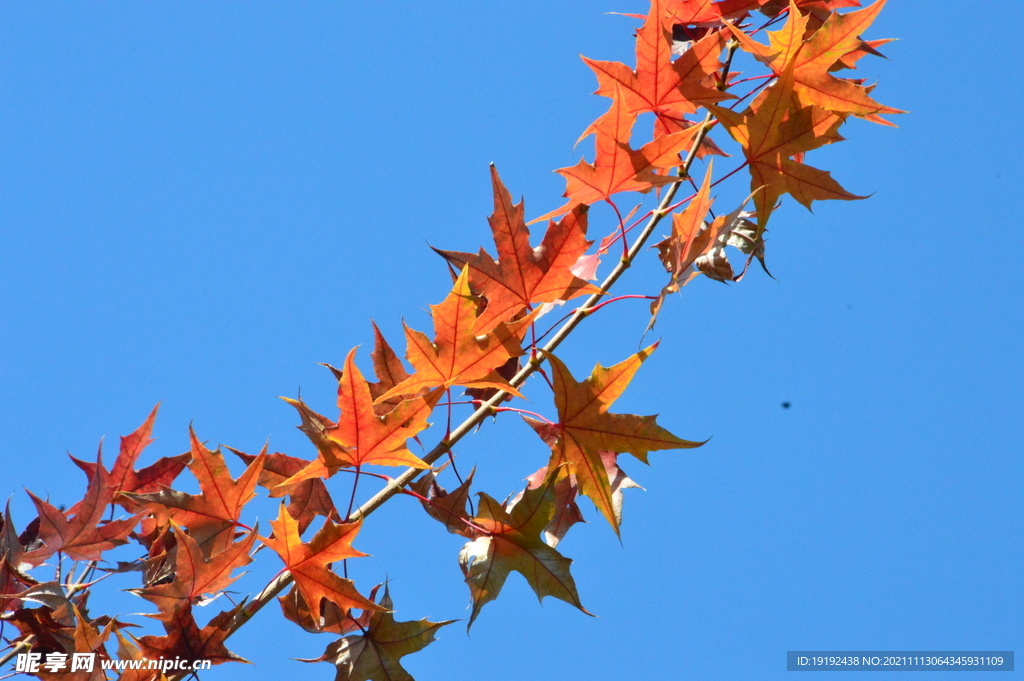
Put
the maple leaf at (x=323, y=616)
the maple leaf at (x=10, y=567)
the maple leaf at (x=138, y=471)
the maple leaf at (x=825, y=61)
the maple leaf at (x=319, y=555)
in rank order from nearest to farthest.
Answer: the maple leaf at (x=319, y=555)
the maple leaf at (x=323, y=616)
the maple leaf at (x=10, y=567)
the maple leaf at (x=825, y=61)
the maple leaf at (x=138, y=471)

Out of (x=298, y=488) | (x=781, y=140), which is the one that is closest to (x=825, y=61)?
(x=781, y=140)

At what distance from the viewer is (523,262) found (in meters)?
1.40

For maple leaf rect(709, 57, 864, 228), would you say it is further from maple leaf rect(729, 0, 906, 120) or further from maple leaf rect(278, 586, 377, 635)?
maple leaf rect(278, 586, 377, 635)

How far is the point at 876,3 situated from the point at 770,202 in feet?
1.48

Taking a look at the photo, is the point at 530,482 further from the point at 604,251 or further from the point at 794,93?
the point at 794,93

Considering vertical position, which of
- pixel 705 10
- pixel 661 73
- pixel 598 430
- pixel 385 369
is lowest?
pixel 598 430

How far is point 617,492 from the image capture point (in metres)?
1.43

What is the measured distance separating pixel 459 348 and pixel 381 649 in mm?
512

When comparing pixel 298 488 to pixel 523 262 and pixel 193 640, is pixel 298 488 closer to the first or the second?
pixel 193 640

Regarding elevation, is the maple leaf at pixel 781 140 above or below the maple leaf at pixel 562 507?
above

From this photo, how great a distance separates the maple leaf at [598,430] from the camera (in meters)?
1.29

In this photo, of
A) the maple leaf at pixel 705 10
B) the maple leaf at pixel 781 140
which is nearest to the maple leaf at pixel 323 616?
the maple leaf at pixel 781 140

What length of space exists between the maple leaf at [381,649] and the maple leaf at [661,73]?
3.22 ft

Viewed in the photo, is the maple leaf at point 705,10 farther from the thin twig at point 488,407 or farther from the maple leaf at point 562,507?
the maple leaf at point 562,507
